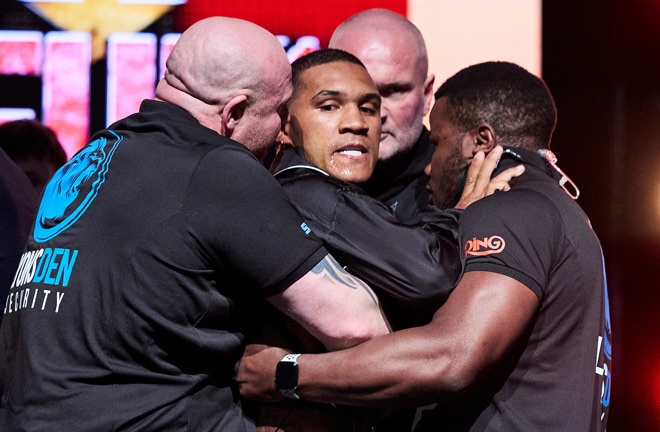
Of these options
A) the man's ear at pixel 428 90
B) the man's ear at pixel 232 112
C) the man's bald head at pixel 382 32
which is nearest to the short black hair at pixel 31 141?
the man's bald head at pixel 382 32

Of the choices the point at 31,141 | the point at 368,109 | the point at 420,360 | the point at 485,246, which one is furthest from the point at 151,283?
the point at 31,141

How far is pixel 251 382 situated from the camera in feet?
7.42

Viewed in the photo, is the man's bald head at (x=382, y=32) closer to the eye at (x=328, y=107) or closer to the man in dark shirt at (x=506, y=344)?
the eye at (x=328, y=107)

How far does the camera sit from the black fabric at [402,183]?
3.67 metres

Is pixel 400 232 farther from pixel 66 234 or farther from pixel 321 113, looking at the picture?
pixel 66 234

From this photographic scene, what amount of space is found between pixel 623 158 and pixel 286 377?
235cm

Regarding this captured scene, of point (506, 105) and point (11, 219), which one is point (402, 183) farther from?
point (11, 219)

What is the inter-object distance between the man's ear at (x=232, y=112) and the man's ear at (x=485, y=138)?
0.86m

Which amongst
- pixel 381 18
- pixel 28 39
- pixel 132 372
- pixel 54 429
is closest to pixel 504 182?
pixel 132 372

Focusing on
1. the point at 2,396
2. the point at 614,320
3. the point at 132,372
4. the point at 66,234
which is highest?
the point at 66,234

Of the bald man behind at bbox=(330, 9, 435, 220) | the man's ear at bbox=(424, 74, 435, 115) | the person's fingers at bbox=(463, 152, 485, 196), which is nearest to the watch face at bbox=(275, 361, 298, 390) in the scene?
the person's fingers at bbox=(463, 152, 485, 196)

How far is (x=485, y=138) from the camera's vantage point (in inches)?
111

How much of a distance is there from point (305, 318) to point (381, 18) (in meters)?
2.16

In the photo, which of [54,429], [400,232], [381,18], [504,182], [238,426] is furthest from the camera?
[381,18]
